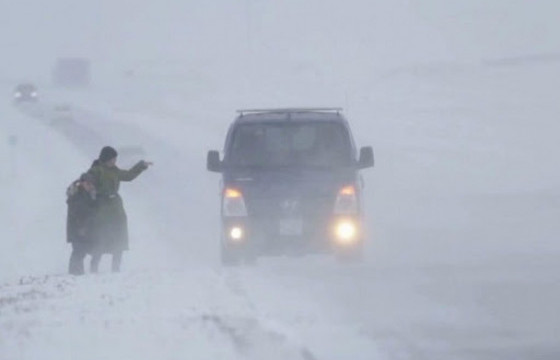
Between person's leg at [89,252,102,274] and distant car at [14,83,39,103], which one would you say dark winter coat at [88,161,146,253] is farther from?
distant car at [14,83,39,103]

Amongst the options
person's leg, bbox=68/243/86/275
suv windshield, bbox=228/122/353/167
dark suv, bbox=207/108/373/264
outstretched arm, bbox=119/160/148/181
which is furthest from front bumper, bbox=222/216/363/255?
person's leg, bbox=68/243/86/275

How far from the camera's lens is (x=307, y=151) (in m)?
20.6

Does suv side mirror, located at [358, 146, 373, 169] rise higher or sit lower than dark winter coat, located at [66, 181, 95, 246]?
higher

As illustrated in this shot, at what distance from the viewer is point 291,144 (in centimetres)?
2059

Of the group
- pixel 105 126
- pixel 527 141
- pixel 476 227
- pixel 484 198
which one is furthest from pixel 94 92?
pixel 476 227

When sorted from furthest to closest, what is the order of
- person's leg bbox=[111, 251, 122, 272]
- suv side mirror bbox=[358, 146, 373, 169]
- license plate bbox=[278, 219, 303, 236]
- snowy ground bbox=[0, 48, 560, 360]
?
suv side mirror bbox=[358, 146, 373, 169] < license plate bbox=[278, 219, 303, 236] < person's leg bbox=[111, 251, 122, 272] < snowy ground bbox=[0, 48, 560, 360]

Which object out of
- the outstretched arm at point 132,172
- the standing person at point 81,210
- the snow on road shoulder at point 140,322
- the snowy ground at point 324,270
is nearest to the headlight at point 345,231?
the snowy ground at point 324,270

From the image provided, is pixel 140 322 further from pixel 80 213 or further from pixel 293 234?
pixel 293 234

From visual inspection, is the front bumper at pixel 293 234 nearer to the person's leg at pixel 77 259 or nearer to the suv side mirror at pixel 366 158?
the suv side mirror at pixel 366 158

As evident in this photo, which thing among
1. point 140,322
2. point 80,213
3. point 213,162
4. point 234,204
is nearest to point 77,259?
point 80,213

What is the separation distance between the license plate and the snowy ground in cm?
46

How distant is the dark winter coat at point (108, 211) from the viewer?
18734mm

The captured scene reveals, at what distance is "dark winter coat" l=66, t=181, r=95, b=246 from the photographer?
18.7m

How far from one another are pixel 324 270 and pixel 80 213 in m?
2.81
